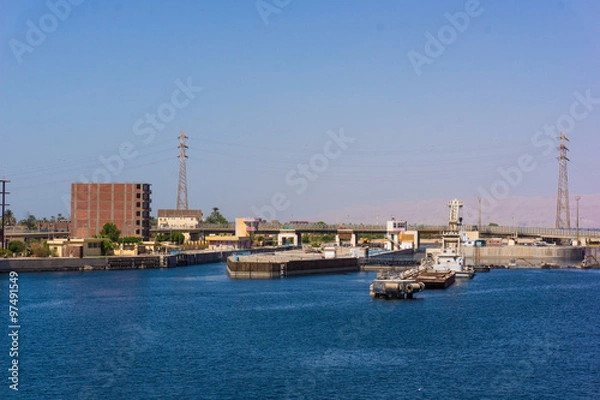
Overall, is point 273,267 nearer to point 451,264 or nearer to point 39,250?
point 451,264

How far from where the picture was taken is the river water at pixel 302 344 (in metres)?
31.6

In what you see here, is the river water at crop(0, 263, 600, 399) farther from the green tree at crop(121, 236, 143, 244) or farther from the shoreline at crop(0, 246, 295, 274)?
the green tree at crop(121, 236, 143, 244)

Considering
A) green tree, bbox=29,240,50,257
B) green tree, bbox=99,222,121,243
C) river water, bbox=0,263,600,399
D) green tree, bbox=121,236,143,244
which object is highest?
green tree, bbox=99,222,121,243

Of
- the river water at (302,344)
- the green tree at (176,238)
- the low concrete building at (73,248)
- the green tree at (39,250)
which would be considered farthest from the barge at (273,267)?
the green tree at (176,238)

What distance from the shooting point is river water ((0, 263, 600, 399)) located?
3156 cm

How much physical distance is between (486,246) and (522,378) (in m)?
104

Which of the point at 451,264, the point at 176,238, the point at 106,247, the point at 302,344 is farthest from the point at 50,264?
the point at 302,344

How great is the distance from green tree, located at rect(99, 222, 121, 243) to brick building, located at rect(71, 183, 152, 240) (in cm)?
558

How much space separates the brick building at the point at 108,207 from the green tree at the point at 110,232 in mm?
5580

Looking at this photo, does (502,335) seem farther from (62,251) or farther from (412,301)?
(62,251)

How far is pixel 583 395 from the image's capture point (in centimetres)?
3045

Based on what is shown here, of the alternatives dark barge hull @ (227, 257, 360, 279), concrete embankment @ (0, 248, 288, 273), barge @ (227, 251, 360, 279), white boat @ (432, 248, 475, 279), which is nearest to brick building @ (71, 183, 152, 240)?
concrete embankment @ (0, 248, 288, 273)

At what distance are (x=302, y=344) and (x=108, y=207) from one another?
88.5m

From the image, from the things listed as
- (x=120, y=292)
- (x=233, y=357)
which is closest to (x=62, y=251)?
(x=120, y=292)
